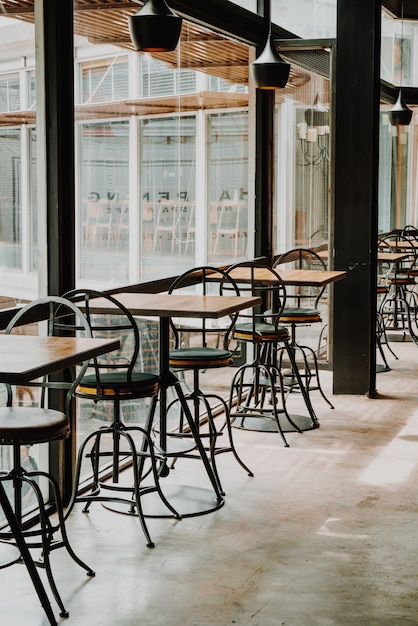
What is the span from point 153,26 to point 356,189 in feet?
8.95

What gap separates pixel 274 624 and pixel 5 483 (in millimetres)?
1398

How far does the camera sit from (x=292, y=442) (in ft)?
18.1

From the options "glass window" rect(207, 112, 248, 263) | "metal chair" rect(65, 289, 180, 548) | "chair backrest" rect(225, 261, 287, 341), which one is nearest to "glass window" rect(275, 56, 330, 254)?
"glass window" rect(207, 112, 248, 263)

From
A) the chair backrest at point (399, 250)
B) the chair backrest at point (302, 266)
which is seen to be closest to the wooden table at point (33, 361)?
the chair backrest at point (302, 266)

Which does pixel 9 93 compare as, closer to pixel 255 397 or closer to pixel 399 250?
pixel 255 397

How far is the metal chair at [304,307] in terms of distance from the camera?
232 inches

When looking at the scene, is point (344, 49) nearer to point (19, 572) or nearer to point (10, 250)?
point (10, 250)

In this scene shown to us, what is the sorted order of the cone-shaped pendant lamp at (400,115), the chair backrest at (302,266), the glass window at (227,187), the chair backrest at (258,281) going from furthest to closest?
the cone-shaped pendant lamp at (400,115), the chair backrest at (302,266), the glass window at (227,187), the chair backrest at (258,281)

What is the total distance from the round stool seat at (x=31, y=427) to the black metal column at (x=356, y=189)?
3790mm

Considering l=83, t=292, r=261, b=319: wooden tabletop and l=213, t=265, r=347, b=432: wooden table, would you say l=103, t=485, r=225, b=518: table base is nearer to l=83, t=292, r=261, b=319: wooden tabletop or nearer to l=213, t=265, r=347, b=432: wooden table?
l=83, t=292, r=261, b=319: wooden tabletop

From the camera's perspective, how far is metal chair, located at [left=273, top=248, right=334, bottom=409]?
232 inches

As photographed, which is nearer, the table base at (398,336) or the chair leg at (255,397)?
the chair leg at (255,397)

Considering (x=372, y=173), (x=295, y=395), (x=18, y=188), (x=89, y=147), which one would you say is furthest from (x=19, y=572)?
(x=372, y=173)

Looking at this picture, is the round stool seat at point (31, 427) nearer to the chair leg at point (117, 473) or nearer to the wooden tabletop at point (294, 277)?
the chair leg at point (117, 473)
